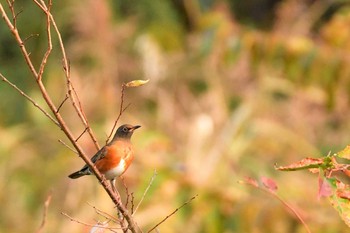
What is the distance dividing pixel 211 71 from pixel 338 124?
1.52 meters

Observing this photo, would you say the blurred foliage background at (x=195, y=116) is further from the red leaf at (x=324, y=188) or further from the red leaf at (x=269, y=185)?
the red leaf at (x=324, y=188)

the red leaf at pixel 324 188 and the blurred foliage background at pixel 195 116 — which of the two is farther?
the blurred foliage background at pixel 195 116

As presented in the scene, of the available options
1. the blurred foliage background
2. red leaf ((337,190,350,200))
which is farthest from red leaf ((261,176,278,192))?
the blurred foliage background

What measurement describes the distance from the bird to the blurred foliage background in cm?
179

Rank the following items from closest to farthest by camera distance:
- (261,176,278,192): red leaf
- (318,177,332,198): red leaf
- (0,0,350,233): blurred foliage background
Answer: (318,177,332,198): red leaf < (261,176,278,192): red leaf < (0,0,350,233): blurred foliage background

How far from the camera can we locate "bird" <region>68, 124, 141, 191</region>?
252 centimetres

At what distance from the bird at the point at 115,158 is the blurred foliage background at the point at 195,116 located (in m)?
1.79

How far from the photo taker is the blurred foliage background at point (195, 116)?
5.66 metres

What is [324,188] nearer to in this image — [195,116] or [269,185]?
[269,185]

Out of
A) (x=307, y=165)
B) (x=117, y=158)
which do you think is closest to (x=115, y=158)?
(x=117, y=158)

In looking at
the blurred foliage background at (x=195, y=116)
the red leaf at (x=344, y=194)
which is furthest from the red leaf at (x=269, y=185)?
the blurred foliage background at (x=195, y=116)

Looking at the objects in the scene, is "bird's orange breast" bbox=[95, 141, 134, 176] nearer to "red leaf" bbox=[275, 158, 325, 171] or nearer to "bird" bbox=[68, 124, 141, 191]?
"bird" bbox=[68, 124, 141, 191]

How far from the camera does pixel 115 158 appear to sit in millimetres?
2549

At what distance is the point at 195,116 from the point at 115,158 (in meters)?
7.09
